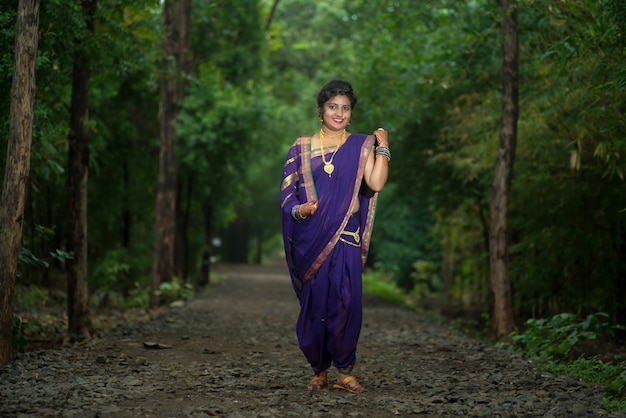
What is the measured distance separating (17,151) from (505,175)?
6545mm

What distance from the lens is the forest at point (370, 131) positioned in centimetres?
1024

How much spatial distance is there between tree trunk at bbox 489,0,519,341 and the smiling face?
16.6 feet

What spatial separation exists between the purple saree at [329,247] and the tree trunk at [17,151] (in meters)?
2.61

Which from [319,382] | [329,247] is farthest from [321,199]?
[319,382]

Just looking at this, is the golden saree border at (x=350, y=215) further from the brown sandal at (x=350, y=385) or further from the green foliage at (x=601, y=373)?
the green foliage at (x=601, y=373)

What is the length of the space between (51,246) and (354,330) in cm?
1336

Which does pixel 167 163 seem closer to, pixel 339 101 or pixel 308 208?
pixel 339 101

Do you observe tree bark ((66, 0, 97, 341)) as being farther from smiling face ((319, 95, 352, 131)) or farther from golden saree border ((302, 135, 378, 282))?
golden saree border ((302, 135, 378, 282))

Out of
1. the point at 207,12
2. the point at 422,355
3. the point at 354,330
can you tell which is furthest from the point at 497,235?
the point at 207,12

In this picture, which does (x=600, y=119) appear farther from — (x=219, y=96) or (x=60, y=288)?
(x=60, y=288)

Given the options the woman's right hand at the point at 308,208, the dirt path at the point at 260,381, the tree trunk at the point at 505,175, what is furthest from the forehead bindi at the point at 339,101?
the tree trunk at the point at 505,175

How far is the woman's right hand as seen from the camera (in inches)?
261

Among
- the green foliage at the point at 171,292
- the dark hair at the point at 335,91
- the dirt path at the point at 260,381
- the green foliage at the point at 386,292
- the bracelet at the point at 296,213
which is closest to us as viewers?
the dirt path at the point at 260,381

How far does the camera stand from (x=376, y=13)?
25.5 metres
